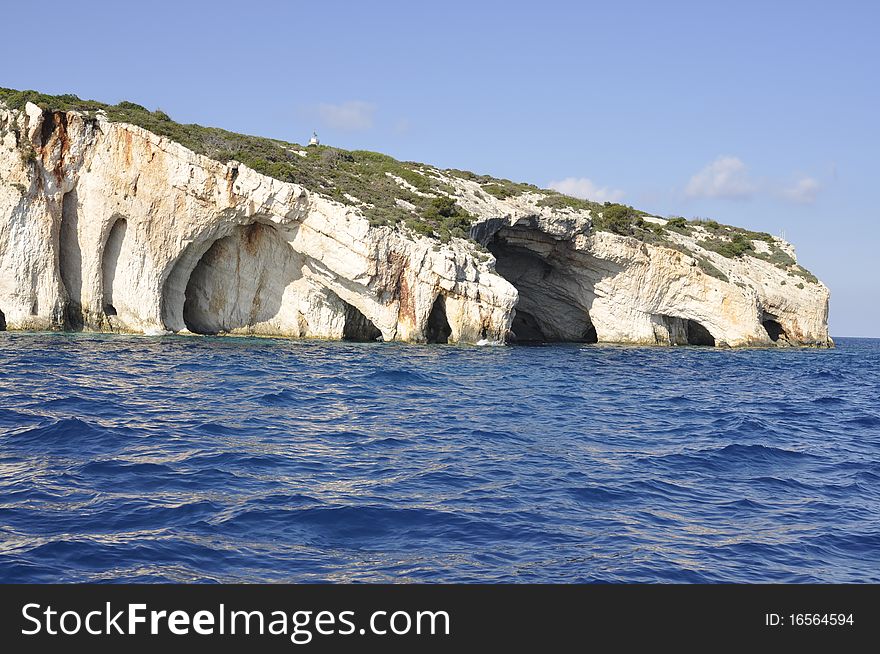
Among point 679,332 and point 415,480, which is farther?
point 679,332

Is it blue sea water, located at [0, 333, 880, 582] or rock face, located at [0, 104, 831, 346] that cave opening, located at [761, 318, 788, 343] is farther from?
blue sea water, located at [0, 333, 880, 582]

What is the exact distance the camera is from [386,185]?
52781 mm

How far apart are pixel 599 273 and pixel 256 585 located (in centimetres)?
4913

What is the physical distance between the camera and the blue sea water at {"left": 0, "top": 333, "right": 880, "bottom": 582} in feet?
29.5

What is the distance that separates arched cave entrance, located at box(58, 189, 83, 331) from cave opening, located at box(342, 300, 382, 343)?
15.2 meters

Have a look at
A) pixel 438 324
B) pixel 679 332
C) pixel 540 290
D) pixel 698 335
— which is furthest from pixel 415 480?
pixel 698 335

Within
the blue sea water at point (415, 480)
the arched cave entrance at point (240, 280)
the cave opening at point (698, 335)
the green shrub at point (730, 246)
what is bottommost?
the blue sea water at point (415, 480)

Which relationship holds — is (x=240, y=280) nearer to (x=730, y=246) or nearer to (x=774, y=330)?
(x=730, y=246)

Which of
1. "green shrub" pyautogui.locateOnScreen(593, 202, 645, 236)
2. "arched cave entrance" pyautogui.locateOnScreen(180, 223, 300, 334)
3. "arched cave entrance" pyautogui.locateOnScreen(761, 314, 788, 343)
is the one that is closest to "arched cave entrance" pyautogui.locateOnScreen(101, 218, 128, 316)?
"arched cave entrance" pyautogui.locateOnScreen(180, 223, 300, 334)

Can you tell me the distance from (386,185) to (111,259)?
1891 cm

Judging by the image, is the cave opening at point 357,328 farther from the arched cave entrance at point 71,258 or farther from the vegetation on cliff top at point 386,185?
the arched cave entrance at point 71,258

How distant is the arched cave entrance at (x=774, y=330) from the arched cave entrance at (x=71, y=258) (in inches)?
1933

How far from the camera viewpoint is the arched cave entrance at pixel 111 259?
43.2 meters

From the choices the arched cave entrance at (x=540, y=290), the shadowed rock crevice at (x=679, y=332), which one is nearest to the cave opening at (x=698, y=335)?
the shadowed rock crevice at (x=679, y=332)
